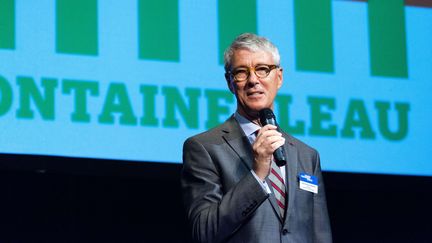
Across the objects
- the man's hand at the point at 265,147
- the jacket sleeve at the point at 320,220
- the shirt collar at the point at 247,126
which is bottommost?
the jacket sleeve at the point at 320,220

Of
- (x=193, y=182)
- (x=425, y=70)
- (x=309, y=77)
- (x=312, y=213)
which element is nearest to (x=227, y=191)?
(x=193, y=182)

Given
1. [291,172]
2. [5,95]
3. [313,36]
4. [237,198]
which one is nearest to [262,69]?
[291,172]

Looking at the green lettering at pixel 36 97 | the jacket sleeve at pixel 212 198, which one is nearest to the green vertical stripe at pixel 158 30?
the green lettering at pixel 36 97

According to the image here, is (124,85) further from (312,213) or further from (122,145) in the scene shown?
(312,213)

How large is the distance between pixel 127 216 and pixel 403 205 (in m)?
1.46

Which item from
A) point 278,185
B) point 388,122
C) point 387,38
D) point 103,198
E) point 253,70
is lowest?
point 103,198

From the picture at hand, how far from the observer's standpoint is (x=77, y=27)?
3.99 meters

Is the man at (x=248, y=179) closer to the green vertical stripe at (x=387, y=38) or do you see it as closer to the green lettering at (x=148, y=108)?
the green lettering at (x=148, y=108)

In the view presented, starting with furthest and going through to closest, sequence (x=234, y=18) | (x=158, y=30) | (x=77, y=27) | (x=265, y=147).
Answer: (x=234, y=18) < (x=158, y=30) < (x=77, y=27) < (x=265, y=147)

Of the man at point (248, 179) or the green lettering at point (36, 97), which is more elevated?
the green lettering at point (36, 97)

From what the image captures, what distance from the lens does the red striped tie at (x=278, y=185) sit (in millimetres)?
2553

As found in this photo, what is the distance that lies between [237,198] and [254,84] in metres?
0.36

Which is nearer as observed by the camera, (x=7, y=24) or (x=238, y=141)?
(x=238, y=141)

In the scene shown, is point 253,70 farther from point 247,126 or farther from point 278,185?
point 278,185
